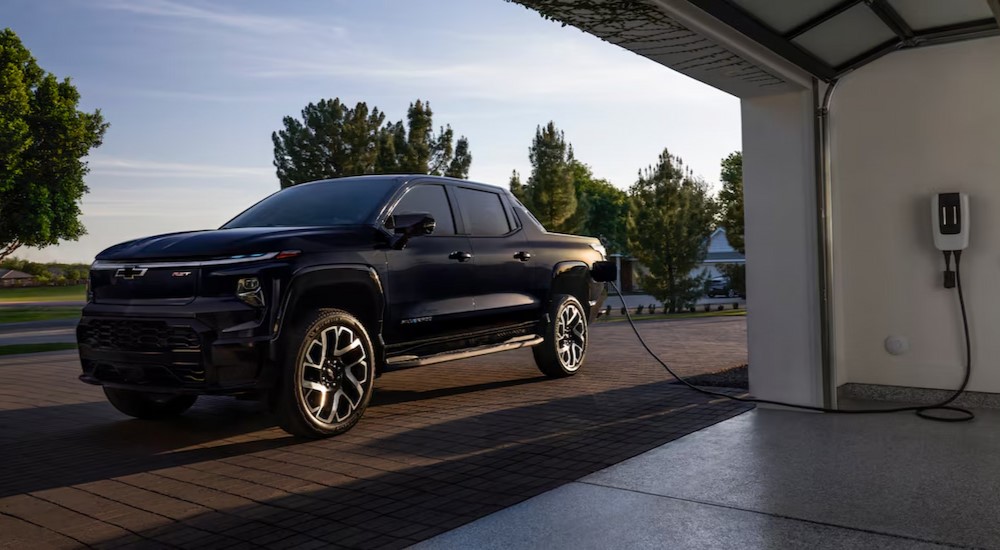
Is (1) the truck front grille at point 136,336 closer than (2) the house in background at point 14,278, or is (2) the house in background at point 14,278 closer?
(1) the truck front grille at point 136,336

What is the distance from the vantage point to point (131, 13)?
29.5m

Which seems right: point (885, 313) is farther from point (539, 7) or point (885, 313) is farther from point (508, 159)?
point (508, 159)

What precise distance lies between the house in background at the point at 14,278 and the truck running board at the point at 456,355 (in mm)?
53325

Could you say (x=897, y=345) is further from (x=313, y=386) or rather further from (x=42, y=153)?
(x=42, y=153)

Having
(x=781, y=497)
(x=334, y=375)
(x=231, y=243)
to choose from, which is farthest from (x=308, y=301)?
(x=781, y=497)

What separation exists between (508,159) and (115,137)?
820 inches

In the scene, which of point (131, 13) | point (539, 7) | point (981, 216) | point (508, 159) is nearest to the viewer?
point (539, 7)

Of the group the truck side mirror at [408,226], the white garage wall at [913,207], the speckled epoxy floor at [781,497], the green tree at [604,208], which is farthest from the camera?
the green tree at [604,208]

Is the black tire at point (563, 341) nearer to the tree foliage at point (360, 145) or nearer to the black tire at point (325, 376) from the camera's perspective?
the black tire at point (325, 376)

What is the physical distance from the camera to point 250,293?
543 cm

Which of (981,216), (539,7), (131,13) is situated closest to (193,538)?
(539,7)

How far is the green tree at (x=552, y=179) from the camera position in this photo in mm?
37906

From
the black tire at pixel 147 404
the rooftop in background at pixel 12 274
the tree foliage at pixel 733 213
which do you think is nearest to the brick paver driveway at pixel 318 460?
the black tire at pixel 147 404

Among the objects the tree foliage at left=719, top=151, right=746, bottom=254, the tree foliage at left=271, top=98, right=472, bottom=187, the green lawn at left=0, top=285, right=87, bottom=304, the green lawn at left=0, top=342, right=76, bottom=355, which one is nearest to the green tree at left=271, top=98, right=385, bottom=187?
the tree foliage at left=271, top=98, right=472, bottom=187
